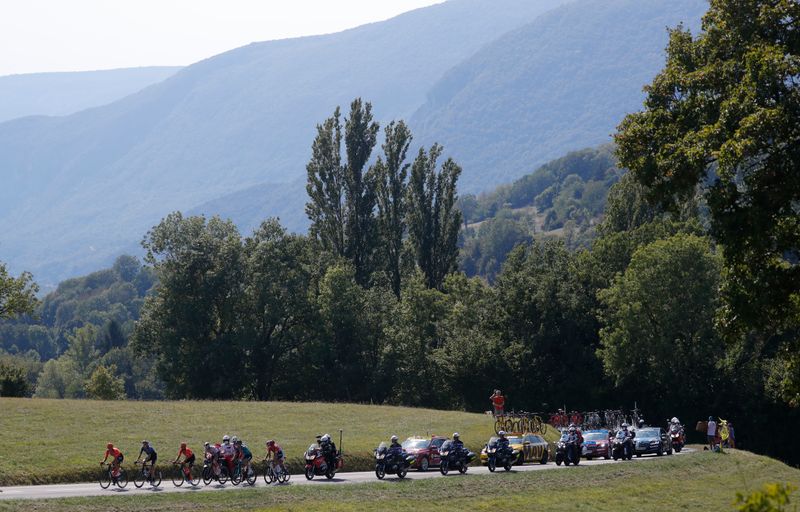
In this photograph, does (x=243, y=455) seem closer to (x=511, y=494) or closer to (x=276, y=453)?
(x=276, y=453)

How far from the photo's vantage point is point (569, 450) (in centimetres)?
5378

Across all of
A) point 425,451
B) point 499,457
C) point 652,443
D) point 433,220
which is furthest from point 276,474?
point 433,220

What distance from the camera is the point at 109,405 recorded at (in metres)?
63.3

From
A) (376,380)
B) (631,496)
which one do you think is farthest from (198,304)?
(631,496)

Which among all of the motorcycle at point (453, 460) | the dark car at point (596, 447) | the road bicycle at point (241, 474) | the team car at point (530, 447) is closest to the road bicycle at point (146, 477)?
the road bicycle at point (241, 474)

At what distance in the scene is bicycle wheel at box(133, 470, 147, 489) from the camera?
41447mm

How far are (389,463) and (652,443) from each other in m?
20.9

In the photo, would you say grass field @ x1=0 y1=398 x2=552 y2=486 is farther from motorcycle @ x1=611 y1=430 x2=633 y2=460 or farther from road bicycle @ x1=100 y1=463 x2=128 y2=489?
motorcycle @ x1=611 y1=430 x2=633 y2=460

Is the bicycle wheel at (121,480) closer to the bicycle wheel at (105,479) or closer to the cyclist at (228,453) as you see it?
the bicycle wheel at (105,479)

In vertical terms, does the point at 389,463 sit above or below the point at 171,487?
above

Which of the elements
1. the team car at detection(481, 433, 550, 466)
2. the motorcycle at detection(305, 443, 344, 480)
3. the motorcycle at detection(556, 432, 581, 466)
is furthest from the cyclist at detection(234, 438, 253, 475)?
the motorcycle at detection(556, 432, 581, 466)

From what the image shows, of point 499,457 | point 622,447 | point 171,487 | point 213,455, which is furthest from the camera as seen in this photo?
point 622,447

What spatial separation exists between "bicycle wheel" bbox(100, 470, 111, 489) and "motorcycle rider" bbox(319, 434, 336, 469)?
848 cm

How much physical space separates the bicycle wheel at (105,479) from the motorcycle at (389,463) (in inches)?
422
